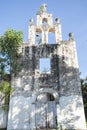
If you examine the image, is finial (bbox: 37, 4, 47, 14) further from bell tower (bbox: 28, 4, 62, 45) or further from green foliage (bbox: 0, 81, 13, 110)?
green foliage (bbox: 0, 81, 13, 110)

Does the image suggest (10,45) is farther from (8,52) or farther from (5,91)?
(5,91)

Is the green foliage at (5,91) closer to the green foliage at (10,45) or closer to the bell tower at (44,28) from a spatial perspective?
the green foliage at (10,45)

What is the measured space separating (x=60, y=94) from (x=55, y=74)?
2030 millimetres

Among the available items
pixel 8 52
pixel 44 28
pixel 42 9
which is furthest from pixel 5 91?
pixel 42 9

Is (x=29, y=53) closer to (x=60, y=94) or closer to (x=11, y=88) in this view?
(x=11, y=88)

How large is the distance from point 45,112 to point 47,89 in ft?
6.74

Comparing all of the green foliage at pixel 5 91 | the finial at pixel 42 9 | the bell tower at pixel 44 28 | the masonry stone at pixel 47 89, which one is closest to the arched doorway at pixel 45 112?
the masonry stone at pixel 47 89

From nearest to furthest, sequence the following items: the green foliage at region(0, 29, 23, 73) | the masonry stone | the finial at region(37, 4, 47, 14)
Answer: the masonry stone
the green foliage at region(0, 29, 23, 73)
the finial at region(37, 4, 47, 14)

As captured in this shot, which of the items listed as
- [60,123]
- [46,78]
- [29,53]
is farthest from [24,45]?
[60,123]

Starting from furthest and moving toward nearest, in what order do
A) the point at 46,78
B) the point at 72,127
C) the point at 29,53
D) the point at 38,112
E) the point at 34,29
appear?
the point at 34,29 < the point at 29,53 < the point at 46,78 < the point at 38,112 < the point at 72,127

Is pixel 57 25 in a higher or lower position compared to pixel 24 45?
higher

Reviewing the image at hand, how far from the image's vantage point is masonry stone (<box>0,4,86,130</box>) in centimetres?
1505

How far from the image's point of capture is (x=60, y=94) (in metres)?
16.0

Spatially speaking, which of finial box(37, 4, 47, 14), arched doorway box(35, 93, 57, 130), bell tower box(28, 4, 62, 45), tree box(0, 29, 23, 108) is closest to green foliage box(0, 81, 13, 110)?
tree box(0, 29, 23, 108)
